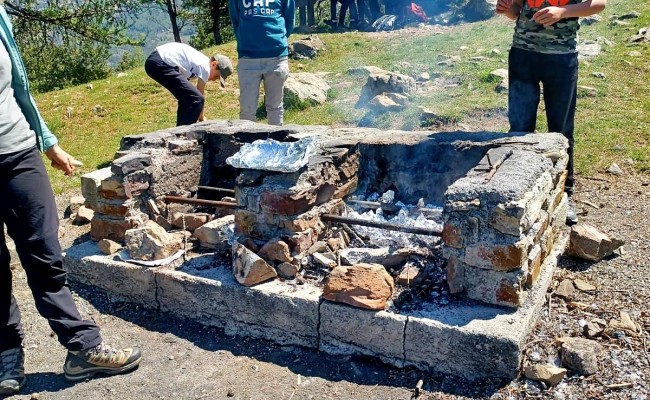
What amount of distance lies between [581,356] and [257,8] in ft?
14.2

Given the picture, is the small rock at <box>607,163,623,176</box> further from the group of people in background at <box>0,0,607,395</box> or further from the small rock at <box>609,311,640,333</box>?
the small rock at <box>609,311,640,333</box>

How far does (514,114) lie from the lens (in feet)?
14.2

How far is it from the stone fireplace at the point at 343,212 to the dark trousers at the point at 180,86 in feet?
3.40

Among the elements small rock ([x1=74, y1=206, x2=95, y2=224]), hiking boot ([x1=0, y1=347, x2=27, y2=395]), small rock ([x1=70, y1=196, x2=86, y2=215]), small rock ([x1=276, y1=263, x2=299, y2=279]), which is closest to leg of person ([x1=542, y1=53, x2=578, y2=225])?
small rock ([x1=276, y1=263, x2=299, y2=279])

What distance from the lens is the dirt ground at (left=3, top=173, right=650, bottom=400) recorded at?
110 inches

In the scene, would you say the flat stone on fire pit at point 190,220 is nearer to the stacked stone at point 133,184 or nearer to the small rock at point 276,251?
the stacked stone at point 133,184

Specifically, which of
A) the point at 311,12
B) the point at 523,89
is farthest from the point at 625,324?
the point at 311,12

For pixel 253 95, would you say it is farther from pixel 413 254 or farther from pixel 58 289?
pixel 58 289

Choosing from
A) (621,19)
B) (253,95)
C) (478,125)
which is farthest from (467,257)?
(621,19)

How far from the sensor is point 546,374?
8.93 feet

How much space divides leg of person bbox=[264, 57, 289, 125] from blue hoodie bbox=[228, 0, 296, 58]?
80 mm

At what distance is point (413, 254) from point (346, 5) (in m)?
11.7

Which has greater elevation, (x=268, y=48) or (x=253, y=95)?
(x=268, y=48)

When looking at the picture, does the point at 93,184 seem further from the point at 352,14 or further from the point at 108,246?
the point at 352,14
